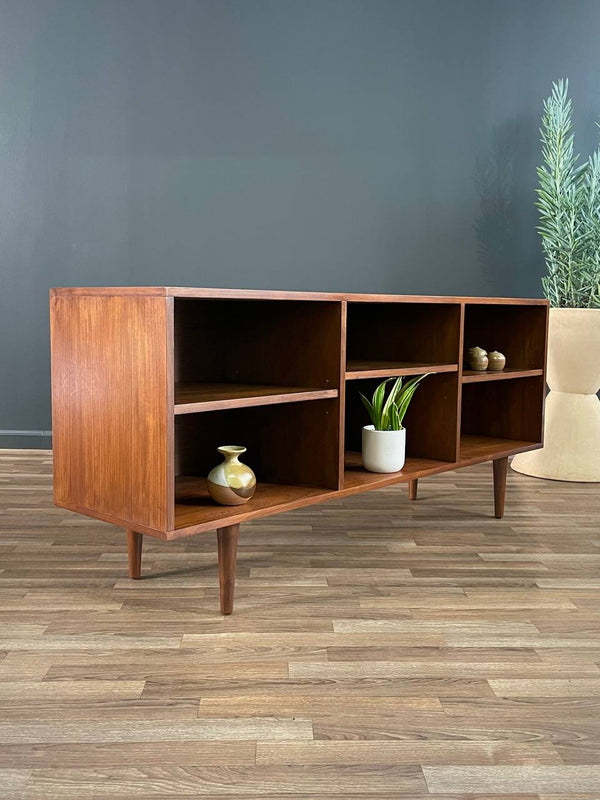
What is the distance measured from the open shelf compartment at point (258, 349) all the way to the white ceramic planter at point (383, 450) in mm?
259

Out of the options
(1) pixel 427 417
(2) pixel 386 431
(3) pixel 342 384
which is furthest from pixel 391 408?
(3) pixel 342 384

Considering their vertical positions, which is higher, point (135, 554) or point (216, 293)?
point (216, 293)

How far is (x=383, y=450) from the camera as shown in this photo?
178 centimetres

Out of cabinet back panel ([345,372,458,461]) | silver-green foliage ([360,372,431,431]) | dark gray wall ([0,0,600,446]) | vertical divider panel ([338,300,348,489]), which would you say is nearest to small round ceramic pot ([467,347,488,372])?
cabinet back panel ([345,372,458,461])

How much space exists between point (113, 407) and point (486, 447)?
109cm

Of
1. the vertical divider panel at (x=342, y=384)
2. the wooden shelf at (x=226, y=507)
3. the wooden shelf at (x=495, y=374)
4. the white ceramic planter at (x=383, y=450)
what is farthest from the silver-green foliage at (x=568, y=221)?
the wooden shelf at (x=226, y=507)

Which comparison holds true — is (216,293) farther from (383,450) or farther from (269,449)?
(383,450)

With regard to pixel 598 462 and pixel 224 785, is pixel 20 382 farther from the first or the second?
pixel 224 785

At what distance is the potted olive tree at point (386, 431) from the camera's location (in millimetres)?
1781

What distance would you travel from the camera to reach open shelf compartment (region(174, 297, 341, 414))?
156cm

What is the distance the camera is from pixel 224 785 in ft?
3.23

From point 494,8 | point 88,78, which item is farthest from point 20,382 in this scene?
point 494,8

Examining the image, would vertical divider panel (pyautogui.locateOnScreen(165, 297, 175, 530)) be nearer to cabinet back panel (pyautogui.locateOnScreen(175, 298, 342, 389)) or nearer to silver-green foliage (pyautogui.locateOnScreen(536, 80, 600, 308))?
cabinet back panel (pyautogui.locateOnScreen(175, 298, 342, 389))

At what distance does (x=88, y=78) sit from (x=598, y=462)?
2.31m
